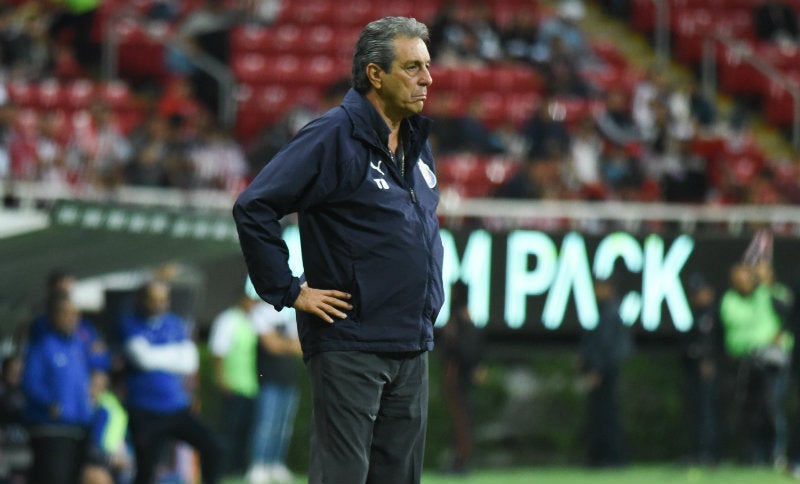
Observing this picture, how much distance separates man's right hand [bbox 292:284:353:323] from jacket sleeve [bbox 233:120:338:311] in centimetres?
3

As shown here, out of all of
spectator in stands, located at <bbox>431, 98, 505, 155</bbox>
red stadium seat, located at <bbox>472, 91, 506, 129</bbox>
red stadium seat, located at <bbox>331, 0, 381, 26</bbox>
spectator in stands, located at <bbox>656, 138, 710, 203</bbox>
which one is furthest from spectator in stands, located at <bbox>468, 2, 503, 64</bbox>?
spectator in stands, located at <bbox>656, 138, 710, 203</bbox>

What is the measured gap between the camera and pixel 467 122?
728 inches

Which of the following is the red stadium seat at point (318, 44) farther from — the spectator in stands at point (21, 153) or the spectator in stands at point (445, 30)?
the spectator in stands at point (21, 153)

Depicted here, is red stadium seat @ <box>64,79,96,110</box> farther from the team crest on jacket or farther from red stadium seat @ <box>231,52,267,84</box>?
the team crest on jacket

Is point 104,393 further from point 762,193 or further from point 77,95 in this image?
point 762,193

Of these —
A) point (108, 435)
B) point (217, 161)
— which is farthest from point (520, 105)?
point (108, 435)

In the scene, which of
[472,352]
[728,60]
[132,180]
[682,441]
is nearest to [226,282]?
[132,180]

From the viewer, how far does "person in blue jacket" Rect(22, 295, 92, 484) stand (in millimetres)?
11086

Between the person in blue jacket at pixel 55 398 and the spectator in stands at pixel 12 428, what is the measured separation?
0.35 m

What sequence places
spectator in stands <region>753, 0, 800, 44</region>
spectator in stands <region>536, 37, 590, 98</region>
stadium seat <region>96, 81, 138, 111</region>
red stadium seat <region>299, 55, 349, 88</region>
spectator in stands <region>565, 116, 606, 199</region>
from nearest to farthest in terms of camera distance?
spectator in stands <region>565, 116, 606, 199</region> → stadium seat <region>96, 81, 138, 111</region> → spectator in stands <region>536, 37, 590, 98</region> → red stadium seat <region>299, 55, 349, 88</region> → spectator in stands <region>753, 0, 800, 44</region>

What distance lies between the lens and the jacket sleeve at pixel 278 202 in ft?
17.5

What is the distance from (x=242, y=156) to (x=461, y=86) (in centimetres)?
333

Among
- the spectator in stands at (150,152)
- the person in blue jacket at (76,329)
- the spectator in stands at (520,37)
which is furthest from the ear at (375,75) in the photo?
the spectator in stands at (520,37)

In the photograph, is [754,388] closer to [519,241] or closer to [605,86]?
[519,241]
